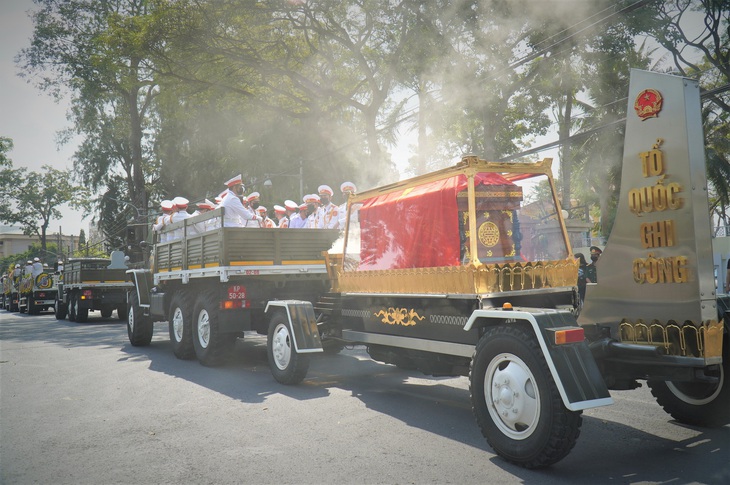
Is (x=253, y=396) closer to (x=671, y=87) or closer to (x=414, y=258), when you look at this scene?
(x=414, y=258)

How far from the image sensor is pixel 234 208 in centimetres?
1025

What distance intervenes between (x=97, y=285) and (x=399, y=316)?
15.9 metres

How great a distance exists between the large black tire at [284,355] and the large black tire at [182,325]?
2583 mm

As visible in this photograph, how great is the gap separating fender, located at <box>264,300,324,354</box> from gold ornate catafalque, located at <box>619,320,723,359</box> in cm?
379

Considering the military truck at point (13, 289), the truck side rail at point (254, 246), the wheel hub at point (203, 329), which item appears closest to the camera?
the truck side rail at point (254, 246)

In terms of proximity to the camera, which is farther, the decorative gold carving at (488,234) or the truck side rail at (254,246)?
the truck side rail at (254,246)

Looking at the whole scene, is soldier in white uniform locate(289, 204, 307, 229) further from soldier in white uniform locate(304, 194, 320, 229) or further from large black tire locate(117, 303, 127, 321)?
large black tire locate(117, 303, 127, 321)

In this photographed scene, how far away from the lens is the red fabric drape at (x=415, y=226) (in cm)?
573

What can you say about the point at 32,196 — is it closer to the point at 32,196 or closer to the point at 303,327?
the point at 32,196

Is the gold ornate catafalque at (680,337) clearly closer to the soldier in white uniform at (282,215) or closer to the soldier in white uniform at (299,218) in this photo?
the soldier in white uniform at (299,218)

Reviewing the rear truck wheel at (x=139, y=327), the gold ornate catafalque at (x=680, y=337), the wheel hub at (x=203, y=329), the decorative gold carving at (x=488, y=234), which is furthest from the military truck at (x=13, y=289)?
the gold ornate catafalque at (x=680, y=337)

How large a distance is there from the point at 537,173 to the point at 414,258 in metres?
1.52

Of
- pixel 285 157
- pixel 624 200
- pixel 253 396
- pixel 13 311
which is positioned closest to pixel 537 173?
pixel 624 200

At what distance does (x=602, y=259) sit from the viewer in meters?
5.10
